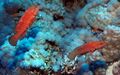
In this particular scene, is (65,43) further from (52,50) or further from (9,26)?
(9,26)

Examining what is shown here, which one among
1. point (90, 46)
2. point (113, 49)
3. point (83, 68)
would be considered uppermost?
point (90, 46)

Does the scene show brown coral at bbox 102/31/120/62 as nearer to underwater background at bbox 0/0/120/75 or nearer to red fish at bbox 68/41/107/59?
underwater background at bbox 0/0/120/75

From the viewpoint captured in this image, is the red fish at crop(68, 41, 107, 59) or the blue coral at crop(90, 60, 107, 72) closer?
the red fish at crop(68, 41, 107, 59)

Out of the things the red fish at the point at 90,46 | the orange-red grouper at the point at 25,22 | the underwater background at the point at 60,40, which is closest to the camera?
the orange-red grouper at the point at 25,22

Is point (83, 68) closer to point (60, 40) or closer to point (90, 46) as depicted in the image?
point (90, 46)

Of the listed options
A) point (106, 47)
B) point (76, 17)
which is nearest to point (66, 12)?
point (76, 17)

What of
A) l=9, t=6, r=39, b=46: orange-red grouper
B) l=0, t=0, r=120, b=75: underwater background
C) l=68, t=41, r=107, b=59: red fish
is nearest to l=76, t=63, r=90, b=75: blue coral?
l=0, t=0, r=120, b=75: underwater background

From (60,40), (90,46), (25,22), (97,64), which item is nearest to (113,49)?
(97,64)

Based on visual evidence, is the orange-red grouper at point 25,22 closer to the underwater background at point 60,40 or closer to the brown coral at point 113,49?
the underwater background at point 60,40

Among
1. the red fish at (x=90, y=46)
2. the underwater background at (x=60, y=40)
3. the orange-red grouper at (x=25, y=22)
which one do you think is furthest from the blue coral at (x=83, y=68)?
the orange-red grouper at (x=25, y=22)
